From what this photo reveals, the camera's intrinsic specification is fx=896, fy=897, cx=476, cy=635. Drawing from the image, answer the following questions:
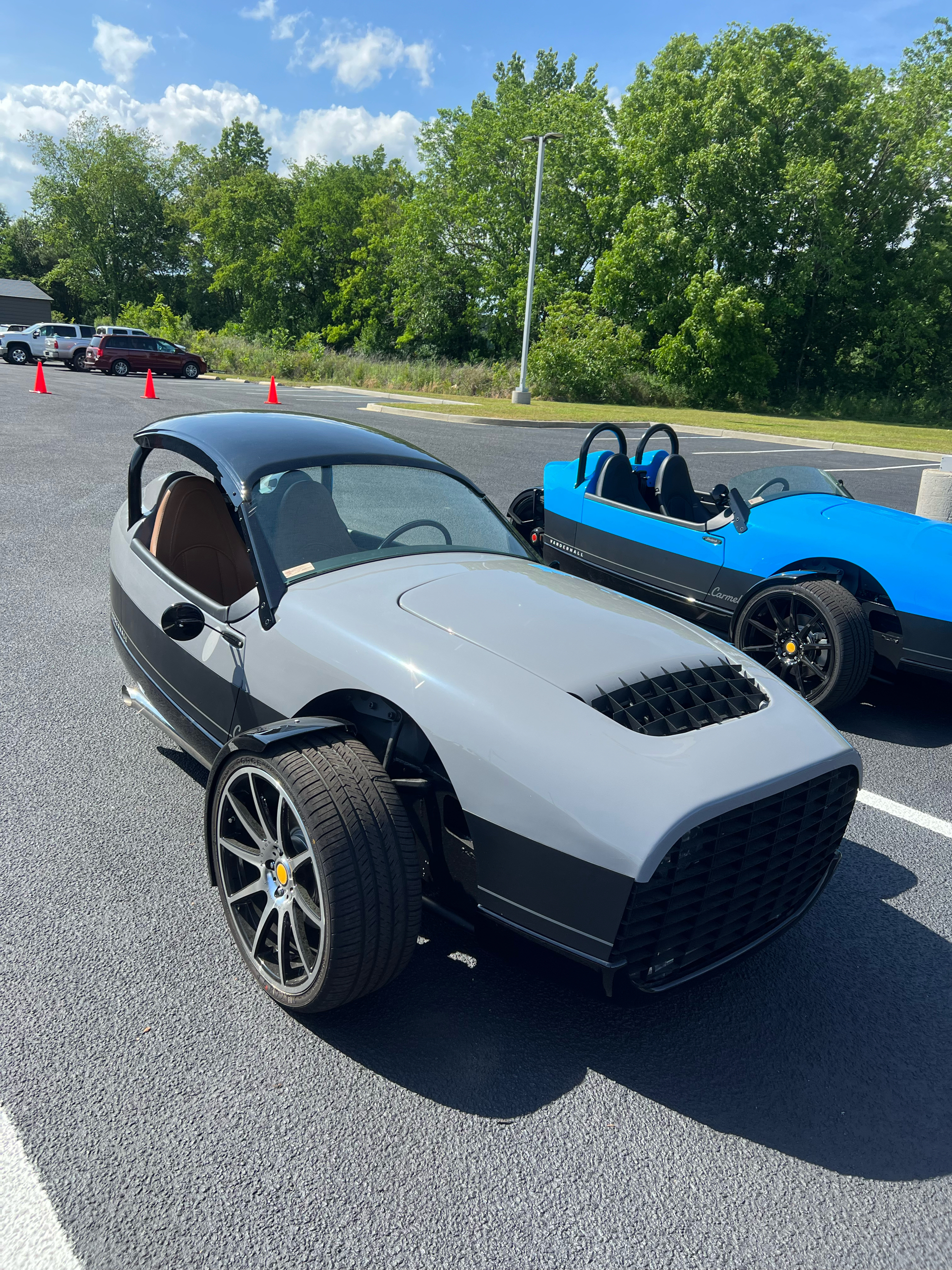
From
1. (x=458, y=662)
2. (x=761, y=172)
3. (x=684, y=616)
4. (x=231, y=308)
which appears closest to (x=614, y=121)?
(x=761, y=172)

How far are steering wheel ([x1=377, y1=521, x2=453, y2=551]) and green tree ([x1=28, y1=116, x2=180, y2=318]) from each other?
7765 centimetres

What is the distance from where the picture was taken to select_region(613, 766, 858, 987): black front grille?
2223 millimetres

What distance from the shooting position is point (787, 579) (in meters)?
5.09

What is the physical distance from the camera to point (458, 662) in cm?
258

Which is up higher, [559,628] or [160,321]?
[160,321]

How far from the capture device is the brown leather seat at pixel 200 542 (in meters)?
3.89

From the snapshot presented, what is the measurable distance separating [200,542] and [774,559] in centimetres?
337

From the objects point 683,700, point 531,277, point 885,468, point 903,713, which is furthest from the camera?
point 531,277

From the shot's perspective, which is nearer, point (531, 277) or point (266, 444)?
point (266, 444)

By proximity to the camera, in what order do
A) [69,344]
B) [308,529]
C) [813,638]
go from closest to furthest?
[308,529], [813,638], [69,344]

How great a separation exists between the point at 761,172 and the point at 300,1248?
1841 inches

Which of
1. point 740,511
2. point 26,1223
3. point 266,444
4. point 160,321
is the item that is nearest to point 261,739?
point 26,1223

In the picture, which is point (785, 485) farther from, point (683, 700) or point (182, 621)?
point (182, 621)

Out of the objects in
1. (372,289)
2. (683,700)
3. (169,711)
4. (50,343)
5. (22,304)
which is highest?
(372,289)
